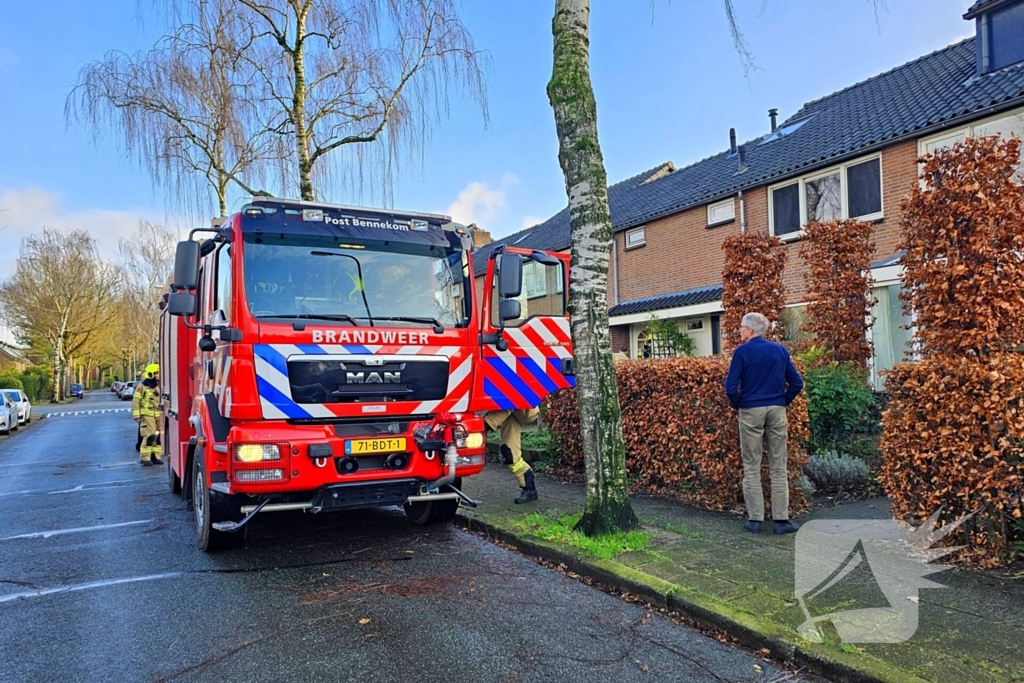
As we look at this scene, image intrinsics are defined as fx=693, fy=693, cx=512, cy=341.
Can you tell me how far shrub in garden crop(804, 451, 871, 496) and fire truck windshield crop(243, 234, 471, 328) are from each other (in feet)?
12.4

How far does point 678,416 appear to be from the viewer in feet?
23.0

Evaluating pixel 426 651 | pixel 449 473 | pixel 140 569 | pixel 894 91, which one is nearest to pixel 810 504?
pixel 449 473

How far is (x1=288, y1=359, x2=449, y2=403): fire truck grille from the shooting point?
5293mm

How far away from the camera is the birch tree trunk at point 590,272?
18.4ft

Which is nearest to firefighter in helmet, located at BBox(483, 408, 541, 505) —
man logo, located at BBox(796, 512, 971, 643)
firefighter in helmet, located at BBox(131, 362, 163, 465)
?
man logo, located at BBox(796, 512, 971, 643)

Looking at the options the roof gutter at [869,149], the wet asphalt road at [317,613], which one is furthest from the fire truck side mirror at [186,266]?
the roof gutter at [869,149]

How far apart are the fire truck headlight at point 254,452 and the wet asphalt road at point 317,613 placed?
3.02 ft

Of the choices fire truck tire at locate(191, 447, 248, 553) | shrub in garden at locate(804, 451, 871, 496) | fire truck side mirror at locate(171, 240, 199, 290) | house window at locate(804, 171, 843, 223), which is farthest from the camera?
house window at locate(804, 171, 843, 223)

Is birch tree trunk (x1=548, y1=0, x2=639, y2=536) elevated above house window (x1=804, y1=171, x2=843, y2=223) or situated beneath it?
situated beneath

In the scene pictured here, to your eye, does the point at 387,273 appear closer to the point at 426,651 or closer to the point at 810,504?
the point at 426,651

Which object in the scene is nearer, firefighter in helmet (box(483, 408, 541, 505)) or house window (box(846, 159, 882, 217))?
firefighter in helmet (box(483, 408, 541, 505))

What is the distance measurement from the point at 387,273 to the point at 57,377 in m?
52.4

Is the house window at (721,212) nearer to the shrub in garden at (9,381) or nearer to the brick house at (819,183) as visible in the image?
the brick house at (819,183)

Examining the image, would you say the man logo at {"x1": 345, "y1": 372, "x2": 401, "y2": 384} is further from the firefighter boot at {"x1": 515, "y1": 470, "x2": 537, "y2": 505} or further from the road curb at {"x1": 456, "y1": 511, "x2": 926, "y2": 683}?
the firefighter boot at {"x1": 515, "y1": 470, "x2": 537, "y2": 505}
